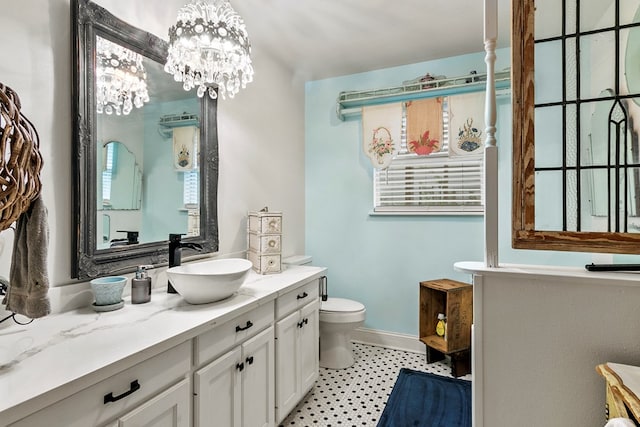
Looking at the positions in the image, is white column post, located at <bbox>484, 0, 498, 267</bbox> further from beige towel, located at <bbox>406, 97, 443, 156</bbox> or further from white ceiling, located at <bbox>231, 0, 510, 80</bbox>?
beige towel, located at <bbox>406, 97, 443, 156</bbox>

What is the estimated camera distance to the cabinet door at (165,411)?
39.7 inches

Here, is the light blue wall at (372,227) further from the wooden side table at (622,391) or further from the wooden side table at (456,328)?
the wooden side table at (622,391)

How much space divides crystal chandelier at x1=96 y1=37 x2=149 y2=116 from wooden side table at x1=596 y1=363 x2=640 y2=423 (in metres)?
2.11

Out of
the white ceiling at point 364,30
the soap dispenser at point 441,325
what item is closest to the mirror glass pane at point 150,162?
the white ceiling at point 364,30

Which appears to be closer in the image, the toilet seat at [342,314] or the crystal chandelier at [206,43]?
the crystal chandelier at [206,43]

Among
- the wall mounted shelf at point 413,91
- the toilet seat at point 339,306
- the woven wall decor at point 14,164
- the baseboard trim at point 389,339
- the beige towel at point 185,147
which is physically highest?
the wall mounted shelf at point 413,91

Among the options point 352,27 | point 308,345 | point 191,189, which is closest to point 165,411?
point 308,345

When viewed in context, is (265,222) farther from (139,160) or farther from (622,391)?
(622,391)

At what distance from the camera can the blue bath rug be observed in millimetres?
1961

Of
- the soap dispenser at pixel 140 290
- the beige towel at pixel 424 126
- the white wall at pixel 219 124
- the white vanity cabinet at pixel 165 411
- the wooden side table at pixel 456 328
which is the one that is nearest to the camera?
the white vanity cabinet at pixel 165 411

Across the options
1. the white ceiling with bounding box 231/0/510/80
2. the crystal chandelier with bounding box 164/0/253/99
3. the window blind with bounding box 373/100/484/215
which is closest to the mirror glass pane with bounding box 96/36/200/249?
the crystal chandelier with bounding box 164/0/253/99

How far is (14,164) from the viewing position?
2.66 feet

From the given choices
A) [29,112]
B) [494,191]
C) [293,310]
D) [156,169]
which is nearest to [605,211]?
[494,191]

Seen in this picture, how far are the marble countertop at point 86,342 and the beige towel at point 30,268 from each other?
157 millimetres
